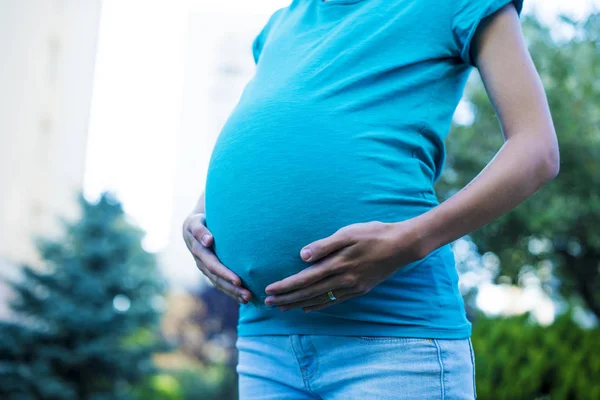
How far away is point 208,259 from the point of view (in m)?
1.33

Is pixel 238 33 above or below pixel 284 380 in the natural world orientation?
above

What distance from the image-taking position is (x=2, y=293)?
30.2 ft

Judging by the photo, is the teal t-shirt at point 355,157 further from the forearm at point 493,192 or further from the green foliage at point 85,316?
the green foliage at point 85,316

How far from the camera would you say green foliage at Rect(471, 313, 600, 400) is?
4.22 metres

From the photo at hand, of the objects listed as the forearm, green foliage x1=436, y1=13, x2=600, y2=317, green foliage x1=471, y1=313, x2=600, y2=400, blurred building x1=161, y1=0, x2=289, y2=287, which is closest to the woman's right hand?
the forearm

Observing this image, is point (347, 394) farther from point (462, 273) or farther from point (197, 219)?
point (462, 273)

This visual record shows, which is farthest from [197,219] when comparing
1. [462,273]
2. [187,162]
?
[187,162]

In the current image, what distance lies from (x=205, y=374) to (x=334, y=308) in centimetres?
981

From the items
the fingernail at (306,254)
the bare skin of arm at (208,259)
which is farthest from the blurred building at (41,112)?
the fingernail at (306,254)

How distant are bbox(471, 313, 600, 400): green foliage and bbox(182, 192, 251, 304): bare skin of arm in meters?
3.43

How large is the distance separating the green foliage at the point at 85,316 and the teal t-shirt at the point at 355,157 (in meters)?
5.64

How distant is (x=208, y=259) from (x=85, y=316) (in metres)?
5.70

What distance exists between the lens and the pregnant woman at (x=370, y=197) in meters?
1.10

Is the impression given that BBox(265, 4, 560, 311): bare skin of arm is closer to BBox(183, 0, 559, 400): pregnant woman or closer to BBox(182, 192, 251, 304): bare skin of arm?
BBox(183, 0, 559, 400): pregnant woman
